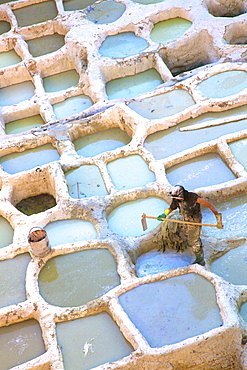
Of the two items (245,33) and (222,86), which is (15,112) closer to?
(222,86)

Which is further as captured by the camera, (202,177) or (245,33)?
(245,33)

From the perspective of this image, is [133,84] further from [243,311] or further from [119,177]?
[243,311]

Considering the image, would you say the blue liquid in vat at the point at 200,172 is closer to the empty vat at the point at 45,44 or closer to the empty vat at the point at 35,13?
the empty vat at the point at 45,44

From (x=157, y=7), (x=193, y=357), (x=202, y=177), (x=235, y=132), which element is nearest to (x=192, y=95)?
(x=235, y=132)

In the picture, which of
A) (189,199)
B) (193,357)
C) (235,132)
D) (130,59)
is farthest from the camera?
(130,59)

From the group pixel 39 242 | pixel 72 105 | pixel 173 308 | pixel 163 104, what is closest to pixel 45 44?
pixel 72 105

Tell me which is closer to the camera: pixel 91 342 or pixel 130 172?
pixel 91 342

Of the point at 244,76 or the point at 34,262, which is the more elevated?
the point at 244,76
